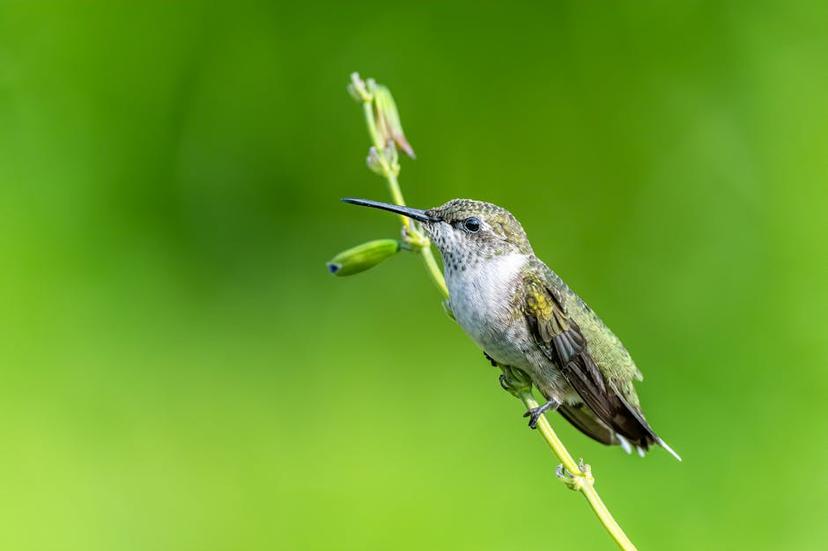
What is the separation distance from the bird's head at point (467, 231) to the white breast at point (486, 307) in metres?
0.05

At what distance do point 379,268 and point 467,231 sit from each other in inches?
66.4

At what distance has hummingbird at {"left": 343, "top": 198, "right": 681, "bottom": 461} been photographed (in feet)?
6.39

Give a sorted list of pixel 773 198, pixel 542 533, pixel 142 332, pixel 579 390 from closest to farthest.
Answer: pixel 579 390
pixel 542 533
pixel 142 332
pixel 773 198

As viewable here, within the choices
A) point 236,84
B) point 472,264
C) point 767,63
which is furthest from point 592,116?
point 472,264

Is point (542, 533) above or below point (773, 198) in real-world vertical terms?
below

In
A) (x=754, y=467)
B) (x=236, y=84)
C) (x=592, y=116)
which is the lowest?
(x=754, y=467)

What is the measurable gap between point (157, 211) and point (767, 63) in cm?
254

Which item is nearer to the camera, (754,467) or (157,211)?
(754,467)

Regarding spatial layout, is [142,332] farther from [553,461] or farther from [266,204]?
[553,461]

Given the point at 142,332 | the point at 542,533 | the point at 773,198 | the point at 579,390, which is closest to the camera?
the point at 579,390

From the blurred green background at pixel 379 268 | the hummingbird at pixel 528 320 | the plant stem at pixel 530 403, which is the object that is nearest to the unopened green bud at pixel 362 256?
the plant stem at pixel 530 403

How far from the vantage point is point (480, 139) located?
3822mm

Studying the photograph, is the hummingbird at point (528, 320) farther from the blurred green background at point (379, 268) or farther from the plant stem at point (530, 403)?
the blurred green background at point (379, 268)

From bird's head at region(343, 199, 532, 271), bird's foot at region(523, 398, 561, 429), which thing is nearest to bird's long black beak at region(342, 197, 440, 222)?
bird's head at region(343, 199, 532, 271)
